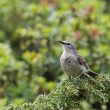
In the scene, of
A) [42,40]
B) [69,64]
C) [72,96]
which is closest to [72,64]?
[69,64]

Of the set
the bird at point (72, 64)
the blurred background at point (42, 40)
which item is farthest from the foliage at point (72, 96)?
the blurred background at point (42, 40)

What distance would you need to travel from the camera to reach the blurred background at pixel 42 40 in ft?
28.9

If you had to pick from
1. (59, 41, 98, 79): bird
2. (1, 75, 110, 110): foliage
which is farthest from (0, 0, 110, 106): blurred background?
(1, 75, 110, 110): foliage

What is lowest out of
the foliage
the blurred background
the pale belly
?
the foliage

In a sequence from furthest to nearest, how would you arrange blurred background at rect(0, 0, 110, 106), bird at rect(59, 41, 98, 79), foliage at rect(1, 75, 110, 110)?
blurred background at rect(0, 0, 110, 106), bird at rect(59, 41, 98, 79), foliage at rect(1, 75, 110, 110)

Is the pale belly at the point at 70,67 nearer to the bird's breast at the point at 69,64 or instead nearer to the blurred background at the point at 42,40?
the bird's breast at the point at 69,64

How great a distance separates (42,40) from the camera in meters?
9.97

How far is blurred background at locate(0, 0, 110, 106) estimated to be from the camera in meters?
8.80

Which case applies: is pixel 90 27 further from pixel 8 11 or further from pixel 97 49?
pixel 8 11

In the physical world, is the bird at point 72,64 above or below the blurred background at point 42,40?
below

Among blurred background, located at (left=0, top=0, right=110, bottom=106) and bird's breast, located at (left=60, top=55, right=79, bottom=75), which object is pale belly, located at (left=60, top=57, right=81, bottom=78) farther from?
blurred background, located at (left=0, top=0, right=110, bottom=106)

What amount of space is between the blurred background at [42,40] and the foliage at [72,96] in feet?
12.6

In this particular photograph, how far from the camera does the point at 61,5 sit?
1157 centimetres

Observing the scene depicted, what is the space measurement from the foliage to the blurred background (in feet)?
12.6
